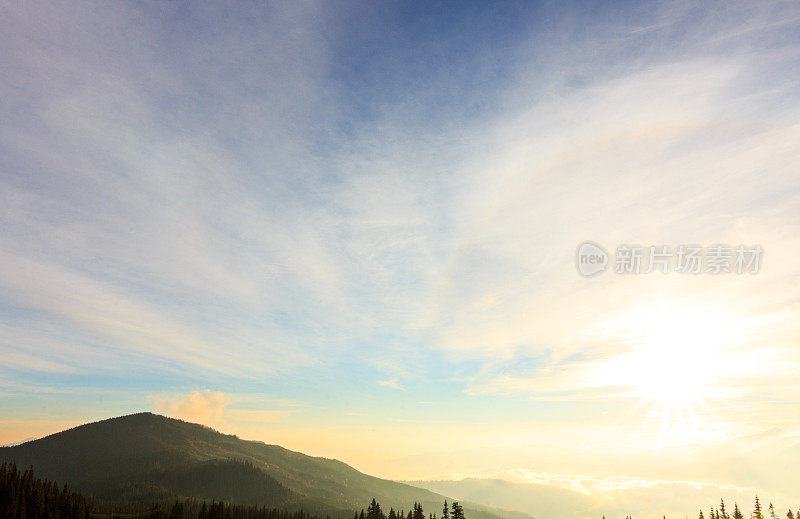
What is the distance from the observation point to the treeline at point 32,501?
6683 inches

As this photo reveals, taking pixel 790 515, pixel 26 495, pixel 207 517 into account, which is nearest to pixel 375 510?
pixel 207 517

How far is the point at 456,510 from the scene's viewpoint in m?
103

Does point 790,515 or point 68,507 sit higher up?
point 790,515

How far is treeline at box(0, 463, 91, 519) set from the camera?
557 ft

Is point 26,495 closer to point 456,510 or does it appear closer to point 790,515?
point 456,510

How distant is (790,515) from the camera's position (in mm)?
146000

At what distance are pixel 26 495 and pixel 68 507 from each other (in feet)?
63.7

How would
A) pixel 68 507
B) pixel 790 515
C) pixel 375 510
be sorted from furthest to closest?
1. pixel 68 507
2. pixel 790 515
3. pixel 375 510

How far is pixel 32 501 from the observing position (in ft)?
585

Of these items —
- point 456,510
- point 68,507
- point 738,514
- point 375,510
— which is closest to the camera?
point 456,510

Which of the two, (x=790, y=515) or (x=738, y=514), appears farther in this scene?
(x=790, y=515)

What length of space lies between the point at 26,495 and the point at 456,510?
619 feet

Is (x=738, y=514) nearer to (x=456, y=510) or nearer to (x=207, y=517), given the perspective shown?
(x=456, y=510)

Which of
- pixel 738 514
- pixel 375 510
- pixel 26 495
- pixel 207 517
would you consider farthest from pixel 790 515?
pixel 26 495
